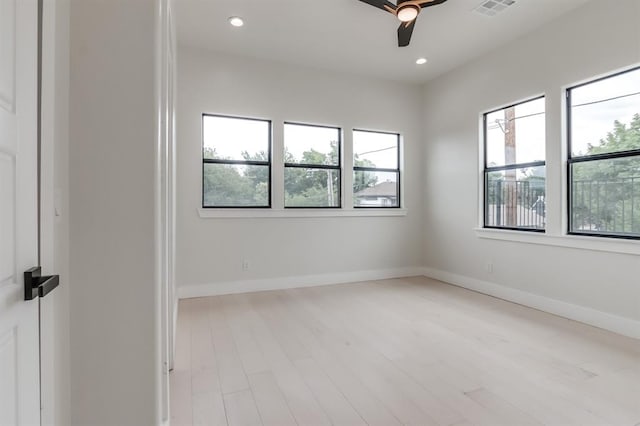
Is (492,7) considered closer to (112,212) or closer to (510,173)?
(510,173)

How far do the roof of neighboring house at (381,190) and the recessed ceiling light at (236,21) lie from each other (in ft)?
8.78

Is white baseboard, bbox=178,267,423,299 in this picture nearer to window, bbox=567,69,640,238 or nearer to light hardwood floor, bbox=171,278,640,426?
light hardwood floor, bbox=171,278,640,426

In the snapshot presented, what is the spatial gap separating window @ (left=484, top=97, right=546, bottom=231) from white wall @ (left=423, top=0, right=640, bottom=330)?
147mm

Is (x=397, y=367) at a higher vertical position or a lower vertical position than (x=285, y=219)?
lower

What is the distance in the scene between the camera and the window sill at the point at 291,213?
4.11 m

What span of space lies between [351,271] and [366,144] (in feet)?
6.40

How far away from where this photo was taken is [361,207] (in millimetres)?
4961

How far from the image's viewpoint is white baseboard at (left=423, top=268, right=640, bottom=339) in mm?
2883

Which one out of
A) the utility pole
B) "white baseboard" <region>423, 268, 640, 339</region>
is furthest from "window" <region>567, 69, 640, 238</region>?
"white baseboard" <region>423, 268, 640, 339</region>

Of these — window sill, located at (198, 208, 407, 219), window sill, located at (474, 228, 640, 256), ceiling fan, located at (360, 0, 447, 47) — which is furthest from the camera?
window sill, located at (198, 208, 407, 219)

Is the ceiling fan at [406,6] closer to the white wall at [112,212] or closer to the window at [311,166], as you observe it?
the white wall at [112,212]

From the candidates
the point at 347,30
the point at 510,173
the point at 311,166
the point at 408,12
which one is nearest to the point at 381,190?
the point at 311,166

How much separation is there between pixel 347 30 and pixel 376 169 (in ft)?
6.80

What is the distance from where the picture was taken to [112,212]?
3.90 ft
